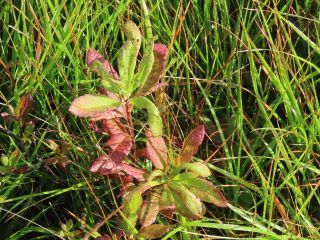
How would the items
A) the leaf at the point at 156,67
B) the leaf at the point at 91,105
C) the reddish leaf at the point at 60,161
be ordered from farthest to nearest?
the reddish leaf at the point at 60,161 < the leaf at the point at 156,67 < the leaf at the point at 91,105

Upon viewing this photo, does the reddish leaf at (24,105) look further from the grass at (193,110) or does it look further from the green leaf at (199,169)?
the green leaf at (199,169)

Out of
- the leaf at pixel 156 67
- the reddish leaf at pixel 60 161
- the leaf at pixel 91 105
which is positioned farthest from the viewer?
the reddish leaf at pixel 60 161

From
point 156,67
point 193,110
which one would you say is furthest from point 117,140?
point 193,110

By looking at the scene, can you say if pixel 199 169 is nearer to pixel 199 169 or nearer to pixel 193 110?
pixel 199 169

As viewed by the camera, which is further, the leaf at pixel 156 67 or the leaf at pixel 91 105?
the leaf at pixel 156 67

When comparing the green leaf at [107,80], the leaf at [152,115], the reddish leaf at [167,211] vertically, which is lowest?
the reddish leaf at [167,211]

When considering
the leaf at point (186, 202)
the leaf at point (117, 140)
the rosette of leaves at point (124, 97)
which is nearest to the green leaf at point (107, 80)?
the rosette of leaves at point (124, 97)

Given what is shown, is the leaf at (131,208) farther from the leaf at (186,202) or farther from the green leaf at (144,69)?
the green leaf at (144,69)

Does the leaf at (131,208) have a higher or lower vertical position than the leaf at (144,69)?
lower
